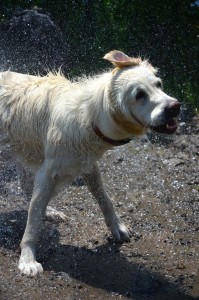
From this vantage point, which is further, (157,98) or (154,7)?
(154,7)

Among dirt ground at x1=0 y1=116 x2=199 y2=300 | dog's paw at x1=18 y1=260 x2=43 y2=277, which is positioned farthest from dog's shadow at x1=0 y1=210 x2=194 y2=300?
dog's paw at x1=18 y1=260 x2=43 y2=277

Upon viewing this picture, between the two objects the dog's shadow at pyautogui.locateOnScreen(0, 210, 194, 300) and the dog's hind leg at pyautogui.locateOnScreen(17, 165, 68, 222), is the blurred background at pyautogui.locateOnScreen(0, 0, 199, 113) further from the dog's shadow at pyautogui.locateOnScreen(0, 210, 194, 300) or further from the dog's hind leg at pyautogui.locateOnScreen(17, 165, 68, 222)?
the dog's shadow at pyautogui.locateOnScreen(0, 210, 194, 300)

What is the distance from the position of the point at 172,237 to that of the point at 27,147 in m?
1.59

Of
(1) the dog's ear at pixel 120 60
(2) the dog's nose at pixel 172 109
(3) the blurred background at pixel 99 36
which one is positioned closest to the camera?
(2) the dog's nose at pixel 172 109

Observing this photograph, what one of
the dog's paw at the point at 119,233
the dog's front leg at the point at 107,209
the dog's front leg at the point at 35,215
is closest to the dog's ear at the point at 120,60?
the dog's front leg at the point at 35,215

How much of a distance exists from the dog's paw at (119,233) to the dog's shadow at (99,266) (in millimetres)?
71

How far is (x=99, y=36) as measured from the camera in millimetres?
11188

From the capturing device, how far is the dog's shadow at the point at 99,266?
618 cm

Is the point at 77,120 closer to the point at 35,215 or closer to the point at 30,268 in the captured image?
the point at 35,215

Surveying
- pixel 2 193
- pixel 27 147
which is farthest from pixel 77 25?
pixel 27 147

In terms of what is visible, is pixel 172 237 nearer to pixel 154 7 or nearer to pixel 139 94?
→ pixel 139 94

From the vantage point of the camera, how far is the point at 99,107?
20.3ft

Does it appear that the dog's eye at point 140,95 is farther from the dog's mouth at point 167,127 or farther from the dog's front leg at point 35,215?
the dog's front leg at point 35,215

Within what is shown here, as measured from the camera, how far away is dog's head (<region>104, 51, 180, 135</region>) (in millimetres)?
5844
